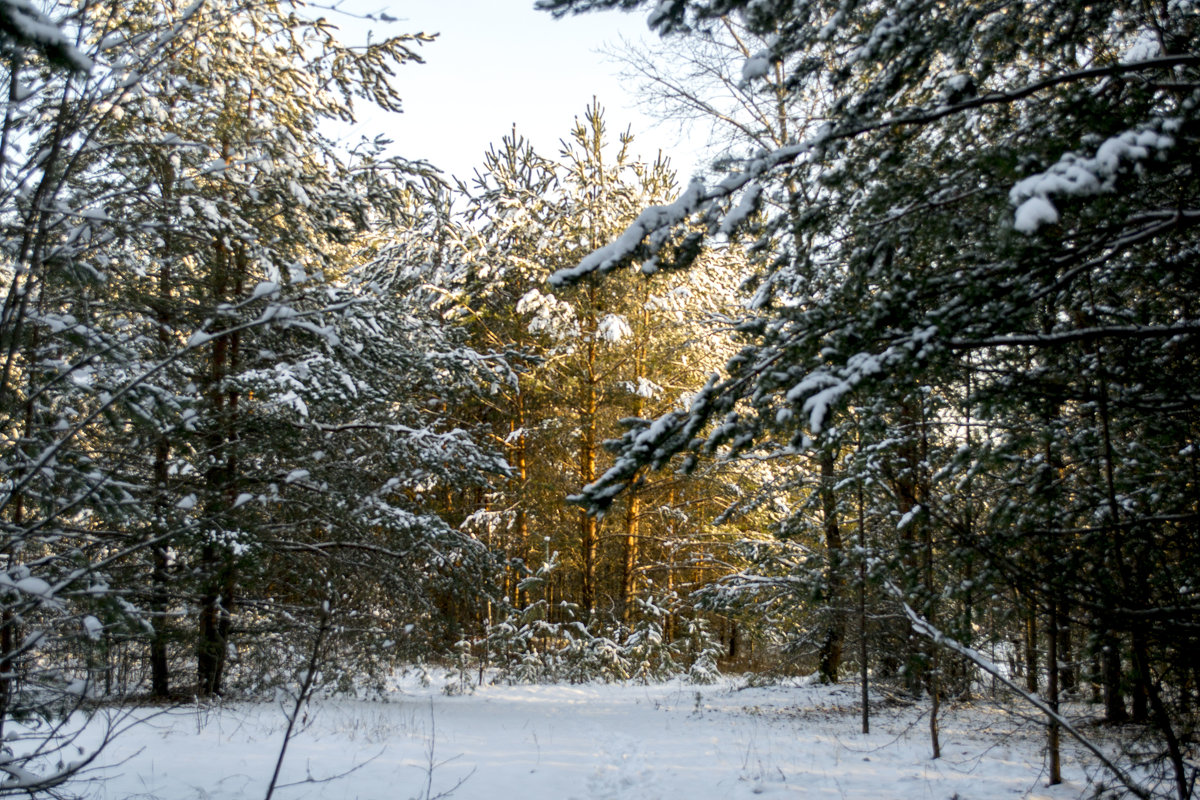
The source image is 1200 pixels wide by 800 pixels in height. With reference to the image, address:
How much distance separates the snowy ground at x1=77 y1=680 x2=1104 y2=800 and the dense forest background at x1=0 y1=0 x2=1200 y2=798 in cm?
62

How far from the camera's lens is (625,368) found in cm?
1330

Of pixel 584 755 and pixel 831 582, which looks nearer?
pixel 584 755

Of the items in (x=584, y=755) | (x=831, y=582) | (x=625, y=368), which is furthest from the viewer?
(x=625, y=368)

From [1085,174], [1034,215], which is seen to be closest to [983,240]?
[1085,174]

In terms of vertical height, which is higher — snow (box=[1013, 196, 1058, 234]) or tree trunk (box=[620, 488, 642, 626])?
snow (box=[1013, 196, 1058, 234])

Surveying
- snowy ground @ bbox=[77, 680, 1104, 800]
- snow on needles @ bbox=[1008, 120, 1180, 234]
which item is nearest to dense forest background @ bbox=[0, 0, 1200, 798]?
snow on needles @ bbox=[1008, 120, 1180, 234]

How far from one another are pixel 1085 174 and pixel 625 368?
37.7ft

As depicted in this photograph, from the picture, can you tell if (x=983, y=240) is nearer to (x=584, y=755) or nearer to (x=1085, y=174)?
(x=1085, y=174)

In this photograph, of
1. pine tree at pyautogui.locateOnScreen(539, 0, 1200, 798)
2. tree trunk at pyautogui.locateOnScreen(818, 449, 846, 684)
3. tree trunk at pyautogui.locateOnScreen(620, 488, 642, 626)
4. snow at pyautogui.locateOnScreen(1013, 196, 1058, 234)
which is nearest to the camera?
snow at pyautogui.locateOnScreen(1013, 196, 1058, 234)

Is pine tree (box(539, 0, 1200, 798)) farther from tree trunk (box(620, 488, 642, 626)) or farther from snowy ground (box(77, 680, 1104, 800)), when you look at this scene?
tree trunk (box(620, 488, 642, 626))

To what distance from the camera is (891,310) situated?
9.25ft

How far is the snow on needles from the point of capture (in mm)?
1792

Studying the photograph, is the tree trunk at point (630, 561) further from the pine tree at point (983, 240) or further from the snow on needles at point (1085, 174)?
the snow on needles at point (1085, 174)

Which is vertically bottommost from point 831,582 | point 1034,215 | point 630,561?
point 630,561
